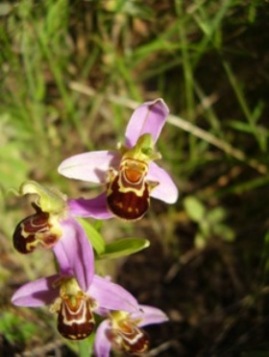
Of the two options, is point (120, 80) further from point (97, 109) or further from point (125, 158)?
point (125, 158)

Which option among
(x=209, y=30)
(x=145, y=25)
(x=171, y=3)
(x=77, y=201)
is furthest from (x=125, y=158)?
(x=145, y=25)

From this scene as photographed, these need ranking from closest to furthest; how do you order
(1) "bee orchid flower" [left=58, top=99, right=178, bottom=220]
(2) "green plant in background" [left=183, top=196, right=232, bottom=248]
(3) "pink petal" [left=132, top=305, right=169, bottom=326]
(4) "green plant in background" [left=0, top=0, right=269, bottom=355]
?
(1) "bee orchid flower" [left=58, top=99, right=178, bottom=220], (3) "pink petal" [left=132, top=305, right=169, bottom=326], (4) "green plant in background" [left=0, top=0, right=269, bottom=355], (2) "green plant in background" [left=183, top=196, right=232, bottom=248]

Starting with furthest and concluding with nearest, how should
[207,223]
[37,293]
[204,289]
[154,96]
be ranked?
[154,96] → [207,223] → [204,289] → [37,293]

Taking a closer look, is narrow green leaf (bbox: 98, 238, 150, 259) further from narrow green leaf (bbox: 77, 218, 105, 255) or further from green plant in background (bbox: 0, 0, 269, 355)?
green plant in background (bbox: 0, 0, 269, 355)

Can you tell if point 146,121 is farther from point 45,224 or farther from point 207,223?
point 207,223

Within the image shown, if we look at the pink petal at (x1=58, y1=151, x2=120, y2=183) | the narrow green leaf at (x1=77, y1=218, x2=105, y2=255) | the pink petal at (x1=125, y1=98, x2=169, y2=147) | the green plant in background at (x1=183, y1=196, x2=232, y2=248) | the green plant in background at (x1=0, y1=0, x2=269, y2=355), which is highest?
the green plant in background at (x1=0, y1=0, x2=269, y2=355)

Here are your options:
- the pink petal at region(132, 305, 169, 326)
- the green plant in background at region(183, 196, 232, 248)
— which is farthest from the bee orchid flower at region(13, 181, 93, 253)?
the green plant in background at region(183, 196, 232, 248)

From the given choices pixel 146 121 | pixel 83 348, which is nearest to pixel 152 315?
pixel 83 348
